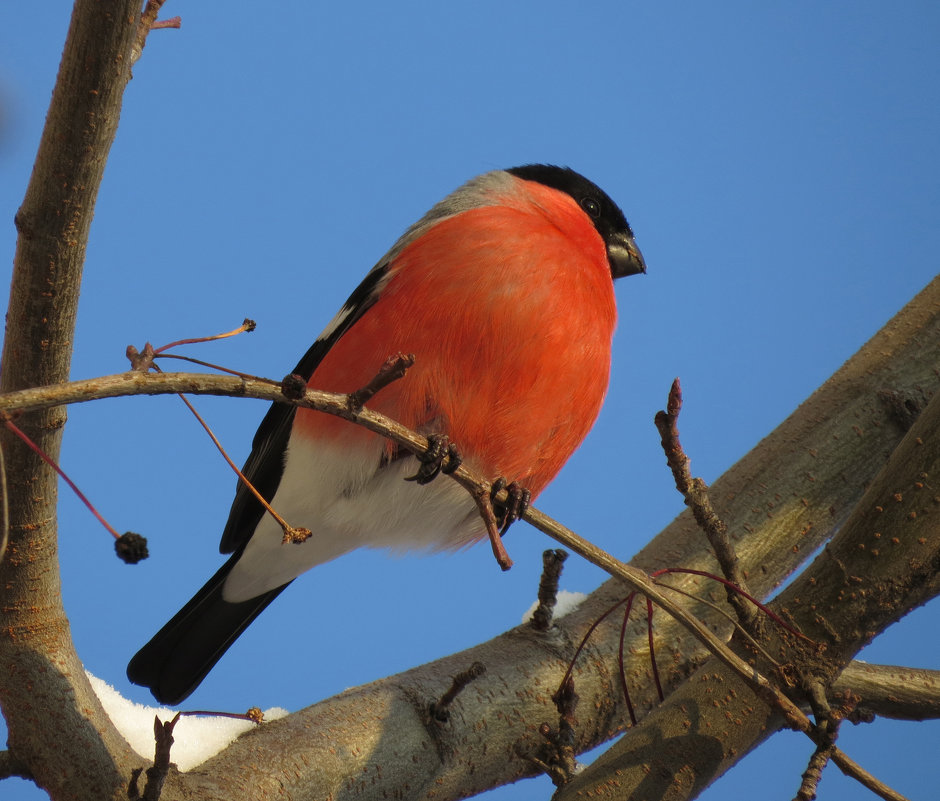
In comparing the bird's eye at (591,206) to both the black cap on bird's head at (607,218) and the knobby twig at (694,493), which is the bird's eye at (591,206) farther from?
the knobby twig at (694,493)

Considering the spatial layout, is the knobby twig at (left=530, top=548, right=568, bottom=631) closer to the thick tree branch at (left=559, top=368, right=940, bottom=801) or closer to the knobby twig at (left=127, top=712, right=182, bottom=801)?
the thick tree branch at (left=559, top=368, right=940, bottom=801)

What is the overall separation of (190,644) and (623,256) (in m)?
1.67

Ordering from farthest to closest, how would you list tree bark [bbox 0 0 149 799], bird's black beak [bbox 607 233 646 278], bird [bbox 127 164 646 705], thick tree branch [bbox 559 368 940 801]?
1. bird's black beak [bbox 607 233 646 278]
2. bird [bbox 127 164 646 705]
3. thick tree branch [bbox 559 368 940 801]
4. tree bark [bbox 0 0 149 799]

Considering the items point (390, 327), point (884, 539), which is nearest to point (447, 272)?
point (390, 327)

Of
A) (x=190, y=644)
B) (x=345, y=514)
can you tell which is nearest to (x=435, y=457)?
(x=345, y=514)

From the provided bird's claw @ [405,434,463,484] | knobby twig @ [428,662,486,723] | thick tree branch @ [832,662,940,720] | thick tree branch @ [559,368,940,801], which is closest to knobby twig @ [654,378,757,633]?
thick tree branch @ [559,368,940,801]

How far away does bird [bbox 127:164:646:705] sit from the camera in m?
2.09

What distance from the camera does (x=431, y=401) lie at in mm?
2076

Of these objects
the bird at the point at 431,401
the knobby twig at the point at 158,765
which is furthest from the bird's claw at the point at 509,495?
the knobby twig at the point at 158,765

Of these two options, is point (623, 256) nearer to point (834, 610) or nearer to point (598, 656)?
point (598, 656)

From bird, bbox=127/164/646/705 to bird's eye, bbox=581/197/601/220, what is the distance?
6.8 inches

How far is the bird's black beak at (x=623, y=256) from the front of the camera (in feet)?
9.75

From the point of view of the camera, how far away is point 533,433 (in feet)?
7.16

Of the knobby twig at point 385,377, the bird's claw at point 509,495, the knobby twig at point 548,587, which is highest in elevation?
the bird's claw at point 509,495
